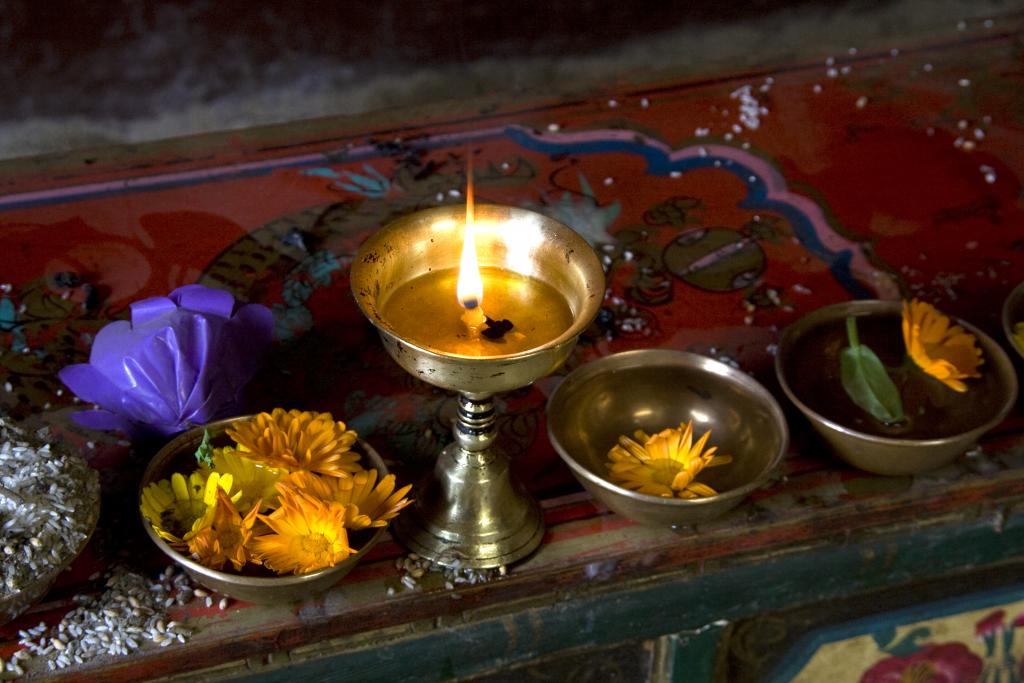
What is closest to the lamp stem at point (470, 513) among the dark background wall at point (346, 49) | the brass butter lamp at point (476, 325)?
the brass butter lamp at point (476, 325)

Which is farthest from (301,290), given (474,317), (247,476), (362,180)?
(474,317)

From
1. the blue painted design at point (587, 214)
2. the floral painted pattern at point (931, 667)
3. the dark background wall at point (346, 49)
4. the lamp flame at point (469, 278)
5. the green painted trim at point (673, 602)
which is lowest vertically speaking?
the floral painted pattern at point (931, 667)

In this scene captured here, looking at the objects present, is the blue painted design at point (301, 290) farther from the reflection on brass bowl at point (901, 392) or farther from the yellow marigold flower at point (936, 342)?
the yellow marigold flower at point (936, 342)

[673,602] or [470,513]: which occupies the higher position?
[470,513]

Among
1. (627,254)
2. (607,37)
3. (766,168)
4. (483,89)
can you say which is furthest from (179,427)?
(607,37)

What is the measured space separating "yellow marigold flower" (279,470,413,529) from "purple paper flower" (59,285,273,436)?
6.1 inches

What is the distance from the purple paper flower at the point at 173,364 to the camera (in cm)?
98

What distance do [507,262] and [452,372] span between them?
154 mm

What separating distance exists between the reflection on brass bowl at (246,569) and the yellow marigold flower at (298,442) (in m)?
0.04

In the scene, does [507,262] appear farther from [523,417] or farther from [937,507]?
[937,507]

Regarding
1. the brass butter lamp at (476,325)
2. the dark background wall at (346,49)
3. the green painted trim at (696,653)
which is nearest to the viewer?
the brass butter lamp at (476,325)

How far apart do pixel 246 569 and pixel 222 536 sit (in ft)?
0.11

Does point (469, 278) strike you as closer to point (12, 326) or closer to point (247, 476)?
point (247, 476)

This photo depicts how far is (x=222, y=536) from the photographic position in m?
0.88
